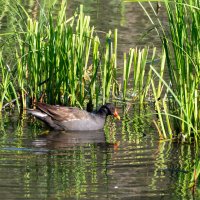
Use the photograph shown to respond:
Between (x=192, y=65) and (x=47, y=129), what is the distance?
3.03 metres

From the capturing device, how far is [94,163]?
9.39 m

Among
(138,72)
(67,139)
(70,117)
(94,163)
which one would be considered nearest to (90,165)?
(94,163)

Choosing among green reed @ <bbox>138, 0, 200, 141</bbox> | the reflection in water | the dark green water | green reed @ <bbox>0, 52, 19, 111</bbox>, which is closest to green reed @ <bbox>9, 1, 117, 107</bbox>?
green reed @ <bbox>0, 52, 19, 111</bbox>

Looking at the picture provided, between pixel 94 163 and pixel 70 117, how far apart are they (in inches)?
99.1

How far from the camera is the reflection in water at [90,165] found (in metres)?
8.12

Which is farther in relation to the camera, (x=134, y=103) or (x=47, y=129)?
(x=134, y=103)

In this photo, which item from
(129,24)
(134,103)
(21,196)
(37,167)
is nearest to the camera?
(21,196)

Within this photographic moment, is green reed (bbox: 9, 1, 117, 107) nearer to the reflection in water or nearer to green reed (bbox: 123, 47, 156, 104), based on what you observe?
green reed (bbox: 123, 47, 156, 104)

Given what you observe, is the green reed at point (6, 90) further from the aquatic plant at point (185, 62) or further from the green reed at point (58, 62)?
the aquatic plant at point (185, 62)

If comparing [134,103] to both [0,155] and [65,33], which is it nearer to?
[65,33]

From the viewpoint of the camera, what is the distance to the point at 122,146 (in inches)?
407

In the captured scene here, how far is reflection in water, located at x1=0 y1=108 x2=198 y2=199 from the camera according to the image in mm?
8125

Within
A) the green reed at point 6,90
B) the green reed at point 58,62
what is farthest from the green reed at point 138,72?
the green reed at point 6,90

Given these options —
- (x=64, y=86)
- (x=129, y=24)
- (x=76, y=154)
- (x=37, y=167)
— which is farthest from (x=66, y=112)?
(x=129, y=24)
